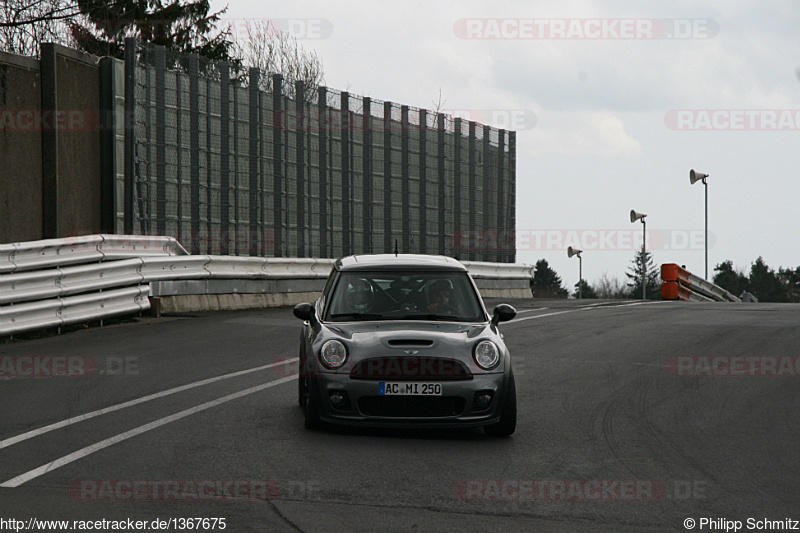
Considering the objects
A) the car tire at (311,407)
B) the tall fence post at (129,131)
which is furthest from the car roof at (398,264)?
the tall fence post at (129,131)

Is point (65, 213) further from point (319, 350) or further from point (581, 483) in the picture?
point (581, 483)

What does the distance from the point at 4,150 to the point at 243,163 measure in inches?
213

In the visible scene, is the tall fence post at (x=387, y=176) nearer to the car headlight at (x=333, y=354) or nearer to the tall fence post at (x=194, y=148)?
the tall fence post at (x=194, y=148)

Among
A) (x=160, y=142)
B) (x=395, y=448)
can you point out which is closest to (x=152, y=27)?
(x=160, y=142)

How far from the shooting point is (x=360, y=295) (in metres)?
8.76

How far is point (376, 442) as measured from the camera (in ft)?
25.2

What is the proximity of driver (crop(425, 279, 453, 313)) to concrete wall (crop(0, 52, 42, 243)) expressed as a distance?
32.5 ft

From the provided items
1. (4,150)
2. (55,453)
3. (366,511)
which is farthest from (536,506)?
(4,150)

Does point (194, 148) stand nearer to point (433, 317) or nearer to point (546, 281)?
point (433, 317)

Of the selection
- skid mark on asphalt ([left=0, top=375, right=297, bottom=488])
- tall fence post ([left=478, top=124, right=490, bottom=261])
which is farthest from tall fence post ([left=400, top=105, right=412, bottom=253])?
skid mark on asphalt ([left=0, top=375, right=297, bottom=488])

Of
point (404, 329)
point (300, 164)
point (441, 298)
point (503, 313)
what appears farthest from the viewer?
point (300, 164)

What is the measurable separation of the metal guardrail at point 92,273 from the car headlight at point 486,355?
8.29 metres

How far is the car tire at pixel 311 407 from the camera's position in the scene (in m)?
7.84

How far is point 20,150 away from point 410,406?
11186 mm
